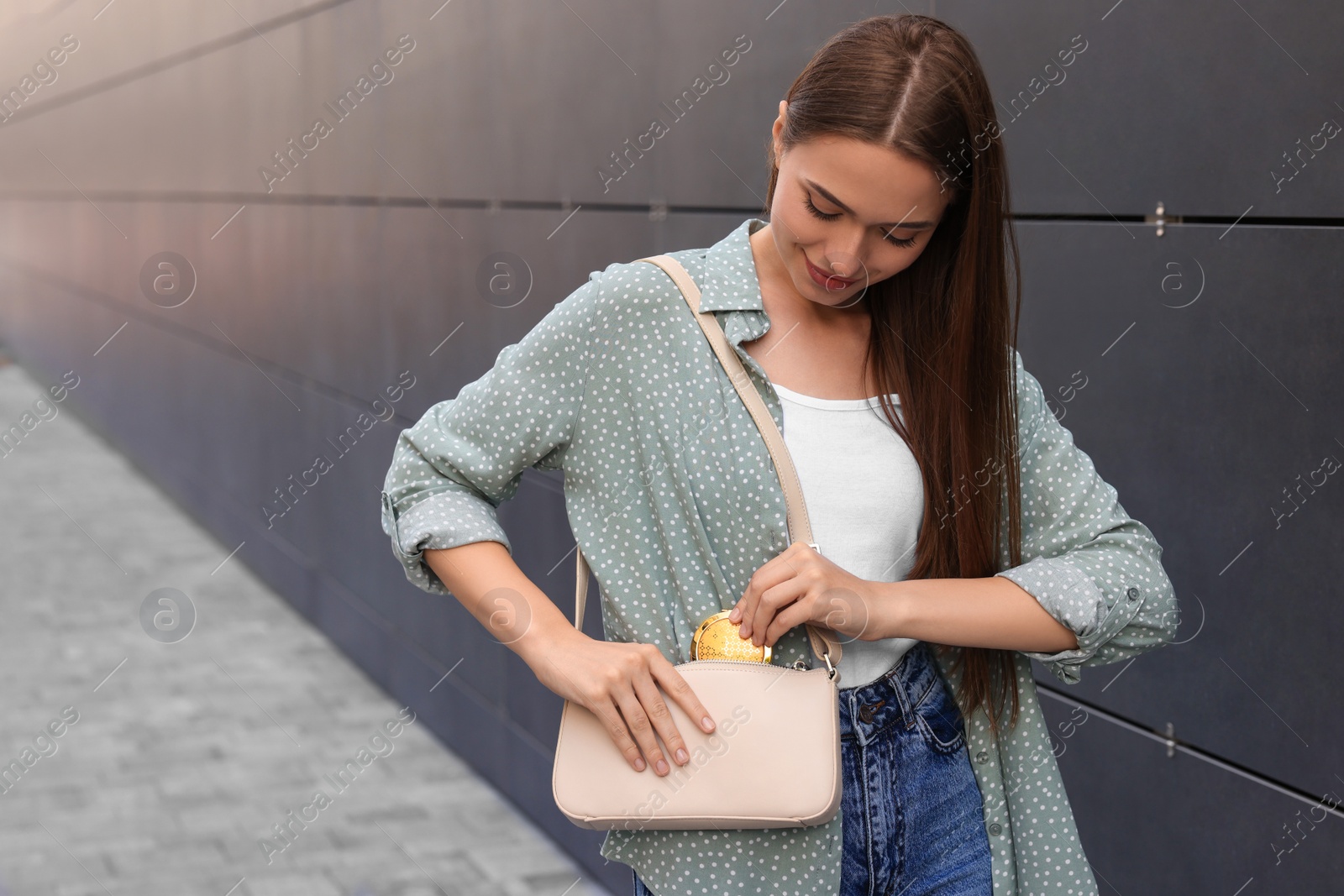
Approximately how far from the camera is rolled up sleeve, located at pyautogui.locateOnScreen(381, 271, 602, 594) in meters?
1.62

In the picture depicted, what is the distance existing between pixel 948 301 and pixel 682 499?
0.42 m

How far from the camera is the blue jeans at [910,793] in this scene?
159cm

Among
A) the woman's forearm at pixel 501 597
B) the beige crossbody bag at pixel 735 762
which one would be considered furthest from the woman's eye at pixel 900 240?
the woman's forearm at pixel 501 597

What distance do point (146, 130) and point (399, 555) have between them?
8.81 m

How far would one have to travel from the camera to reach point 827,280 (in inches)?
62.1

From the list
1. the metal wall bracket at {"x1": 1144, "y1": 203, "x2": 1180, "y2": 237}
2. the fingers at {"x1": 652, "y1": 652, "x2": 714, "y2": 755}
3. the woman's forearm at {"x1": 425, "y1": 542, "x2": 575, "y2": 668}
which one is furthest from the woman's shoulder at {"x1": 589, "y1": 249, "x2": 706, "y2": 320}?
the metal wall bracket at {"x1": 1144, "y1": 203, "x2": 1180, "y2": 237}

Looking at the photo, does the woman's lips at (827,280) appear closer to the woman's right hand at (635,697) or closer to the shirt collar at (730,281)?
the shirt collar at (730,281)

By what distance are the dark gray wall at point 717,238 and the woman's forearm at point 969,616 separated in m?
0.88

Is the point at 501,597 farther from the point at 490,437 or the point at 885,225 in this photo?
the point at 885,225

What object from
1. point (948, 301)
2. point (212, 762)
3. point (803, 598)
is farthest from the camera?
point (212, 762)

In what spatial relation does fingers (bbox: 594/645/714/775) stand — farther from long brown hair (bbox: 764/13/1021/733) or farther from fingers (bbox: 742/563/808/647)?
long brown hair (bbox: 764/13/1021/733)

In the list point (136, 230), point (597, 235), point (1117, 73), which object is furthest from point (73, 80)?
point (1117, 73)

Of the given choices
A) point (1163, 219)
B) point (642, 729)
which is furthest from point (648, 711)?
point (1163, 219)

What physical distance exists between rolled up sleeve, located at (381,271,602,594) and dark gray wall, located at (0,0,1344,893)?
125 cm
